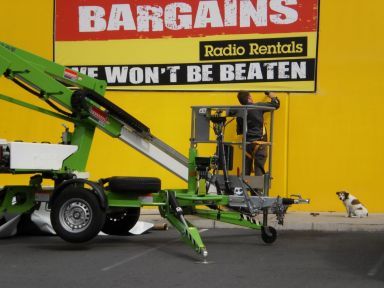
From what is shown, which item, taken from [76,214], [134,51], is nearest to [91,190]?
[76,214]

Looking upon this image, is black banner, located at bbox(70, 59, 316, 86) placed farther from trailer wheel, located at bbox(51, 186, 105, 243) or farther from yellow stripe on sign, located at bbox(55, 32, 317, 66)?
trailer wheel, located at bbox(51, 186, 105, 243)

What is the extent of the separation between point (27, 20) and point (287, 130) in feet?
19.0

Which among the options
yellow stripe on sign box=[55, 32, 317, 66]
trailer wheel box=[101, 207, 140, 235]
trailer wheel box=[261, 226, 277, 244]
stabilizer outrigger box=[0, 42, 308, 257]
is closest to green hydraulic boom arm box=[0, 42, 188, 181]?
stabilizer outrigger box=[0, 42, 308, 257]

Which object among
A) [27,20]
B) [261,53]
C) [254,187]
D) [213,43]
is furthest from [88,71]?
[254,187]

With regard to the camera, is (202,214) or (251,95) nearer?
(202,214)

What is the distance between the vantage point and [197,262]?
797 cm

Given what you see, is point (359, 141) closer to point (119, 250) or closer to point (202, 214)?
point (202, 214)

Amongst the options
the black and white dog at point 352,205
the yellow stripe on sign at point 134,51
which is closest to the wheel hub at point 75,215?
the black and white dog at point 352,205

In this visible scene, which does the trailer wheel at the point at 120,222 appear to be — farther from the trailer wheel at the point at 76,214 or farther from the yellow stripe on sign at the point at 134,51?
the yellow stripe on sign at the point at 134,51

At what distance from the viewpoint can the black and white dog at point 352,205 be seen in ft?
38.4

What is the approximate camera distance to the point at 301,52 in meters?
12.8

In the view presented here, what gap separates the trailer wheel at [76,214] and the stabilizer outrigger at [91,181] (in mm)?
13

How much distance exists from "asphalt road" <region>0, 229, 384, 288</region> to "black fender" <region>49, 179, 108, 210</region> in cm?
67

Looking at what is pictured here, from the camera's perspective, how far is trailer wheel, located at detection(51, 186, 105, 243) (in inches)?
337
